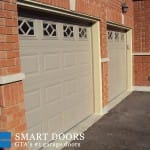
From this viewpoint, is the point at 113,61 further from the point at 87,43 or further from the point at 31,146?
the point at 31,146

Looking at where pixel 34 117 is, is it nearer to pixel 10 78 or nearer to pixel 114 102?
pixel 10 78

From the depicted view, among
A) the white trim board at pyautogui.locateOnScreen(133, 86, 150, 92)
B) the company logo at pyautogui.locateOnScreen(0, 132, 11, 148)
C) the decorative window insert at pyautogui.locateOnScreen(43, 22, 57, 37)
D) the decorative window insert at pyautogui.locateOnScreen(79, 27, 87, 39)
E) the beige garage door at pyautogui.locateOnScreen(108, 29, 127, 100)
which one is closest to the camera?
the company logo at pyautogui.locateOnScreen(0, 132, 11, 148)

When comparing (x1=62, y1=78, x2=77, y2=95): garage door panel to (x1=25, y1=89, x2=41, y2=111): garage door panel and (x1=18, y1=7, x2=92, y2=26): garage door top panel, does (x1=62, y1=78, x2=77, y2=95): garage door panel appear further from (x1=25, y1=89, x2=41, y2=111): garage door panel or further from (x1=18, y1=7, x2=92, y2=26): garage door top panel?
(x1=18, y1=7, x2=92, y2=26): garage door top panel

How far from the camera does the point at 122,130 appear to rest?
656 centimetres

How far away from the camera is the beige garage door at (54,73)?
505 cm

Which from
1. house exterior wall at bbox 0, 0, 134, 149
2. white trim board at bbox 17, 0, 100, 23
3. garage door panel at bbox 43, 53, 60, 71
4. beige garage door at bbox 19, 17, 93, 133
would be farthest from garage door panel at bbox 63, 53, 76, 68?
house exterior wall at bbox 0, 0, 134, 149

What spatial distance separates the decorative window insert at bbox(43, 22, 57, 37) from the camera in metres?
5.55

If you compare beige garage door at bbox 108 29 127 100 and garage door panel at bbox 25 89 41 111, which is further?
beige garage door at bbox 108 29 127 100

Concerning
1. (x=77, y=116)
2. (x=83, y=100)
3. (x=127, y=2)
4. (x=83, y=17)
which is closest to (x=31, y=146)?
(x=77, y=116)

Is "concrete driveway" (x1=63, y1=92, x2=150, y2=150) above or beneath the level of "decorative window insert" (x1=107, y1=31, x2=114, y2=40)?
beneath

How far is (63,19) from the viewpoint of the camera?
6258 millimetres

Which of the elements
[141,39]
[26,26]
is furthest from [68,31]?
[141,39]

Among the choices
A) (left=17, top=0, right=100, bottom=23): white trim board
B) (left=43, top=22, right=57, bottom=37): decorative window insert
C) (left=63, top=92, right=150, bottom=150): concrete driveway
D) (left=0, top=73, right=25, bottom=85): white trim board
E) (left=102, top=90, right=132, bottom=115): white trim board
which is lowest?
(left=63, top=92, right=150, bottom=150): concrete driveway

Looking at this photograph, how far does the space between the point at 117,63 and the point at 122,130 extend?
4.18m
